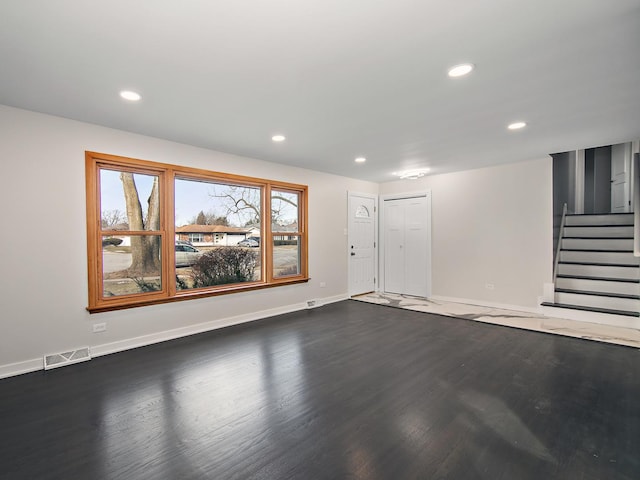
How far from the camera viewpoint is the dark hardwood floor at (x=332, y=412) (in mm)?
1677

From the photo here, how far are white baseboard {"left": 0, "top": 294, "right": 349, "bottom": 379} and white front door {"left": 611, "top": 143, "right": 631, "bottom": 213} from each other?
6.55m

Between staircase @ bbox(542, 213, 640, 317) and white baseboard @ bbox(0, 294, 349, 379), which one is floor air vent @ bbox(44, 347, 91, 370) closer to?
white baseboard @ bbox(0, 294, 349, 379)

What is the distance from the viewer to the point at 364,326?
4.30m

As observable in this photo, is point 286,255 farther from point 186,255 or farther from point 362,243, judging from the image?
point 362,243

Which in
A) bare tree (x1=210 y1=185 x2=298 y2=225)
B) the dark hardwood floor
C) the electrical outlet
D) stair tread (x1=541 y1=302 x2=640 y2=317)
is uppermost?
bare tree (x1=210 y1=185 x2=298 y2=225)

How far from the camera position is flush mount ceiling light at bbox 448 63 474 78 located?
217 centimetres

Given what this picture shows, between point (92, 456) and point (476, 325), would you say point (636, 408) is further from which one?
point (92, 456)

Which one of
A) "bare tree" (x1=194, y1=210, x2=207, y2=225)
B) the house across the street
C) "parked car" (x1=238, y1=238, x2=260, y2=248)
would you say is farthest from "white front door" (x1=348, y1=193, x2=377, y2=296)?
"bare tree" (x1=194, y1=210, x2=207, y2=225)

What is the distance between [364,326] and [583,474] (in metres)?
2.80

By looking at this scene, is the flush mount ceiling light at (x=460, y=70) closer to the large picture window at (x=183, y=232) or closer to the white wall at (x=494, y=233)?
the large picture window at (x=183, y=232)

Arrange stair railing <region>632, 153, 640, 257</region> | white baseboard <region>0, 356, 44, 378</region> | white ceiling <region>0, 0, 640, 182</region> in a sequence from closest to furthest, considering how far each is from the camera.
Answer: white ceiling <region>0, 0, 640, 182</region> < white baseboard <region>0, 356, 44, 378</region> < stair railing <region>632, 153, 640, 257</region>

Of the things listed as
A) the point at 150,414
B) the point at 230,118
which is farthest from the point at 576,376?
the point at 230,118

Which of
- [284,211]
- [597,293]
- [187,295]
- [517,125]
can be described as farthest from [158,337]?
[597,293]

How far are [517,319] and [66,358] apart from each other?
566 centimetres
